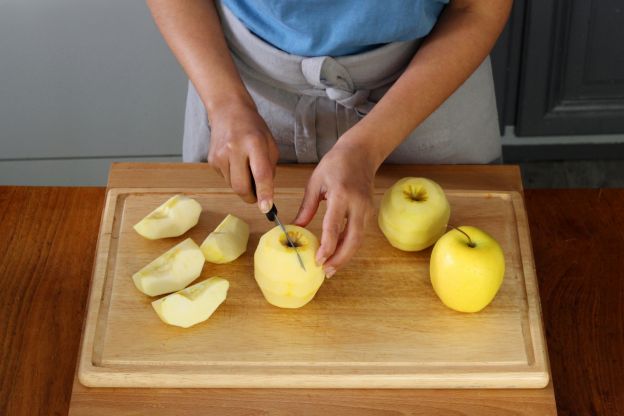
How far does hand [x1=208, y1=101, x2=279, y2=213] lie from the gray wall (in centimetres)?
80

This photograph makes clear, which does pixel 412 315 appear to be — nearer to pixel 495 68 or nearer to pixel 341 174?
pixel 341 174

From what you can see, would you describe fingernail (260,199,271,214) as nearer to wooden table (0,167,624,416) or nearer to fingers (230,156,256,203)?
fingers (230,156,256,203)

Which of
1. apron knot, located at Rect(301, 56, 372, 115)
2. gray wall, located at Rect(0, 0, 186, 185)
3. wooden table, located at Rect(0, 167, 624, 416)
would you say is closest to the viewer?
wooden table, located at Rect(0, 167, 624, 416)

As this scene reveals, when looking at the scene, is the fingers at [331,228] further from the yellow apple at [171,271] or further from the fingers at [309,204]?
the yellow apple at [171,271]

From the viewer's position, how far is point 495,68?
2070 mm

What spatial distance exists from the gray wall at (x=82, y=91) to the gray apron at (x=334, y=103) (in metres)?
0.58

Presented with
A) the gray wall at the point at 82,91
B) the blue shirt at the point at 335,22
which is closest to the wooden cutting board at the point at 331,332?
the blue shirt at the point at 335,22

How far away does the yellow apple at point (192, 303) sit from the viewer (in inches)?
43.1

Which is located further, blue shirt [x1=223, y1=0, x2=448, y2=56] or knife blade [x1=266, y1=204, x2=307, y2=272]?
blue shirt [x1=223, y1=0, x2=448, y2=56]

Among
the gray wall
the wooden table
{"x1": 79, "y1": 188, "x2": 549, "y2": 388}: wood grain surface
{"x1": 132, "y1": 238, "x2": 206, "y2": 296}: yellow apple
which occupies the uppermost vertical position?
{"x1": 132, "y1": 238, "x2": 206, "y2": 296}: yellow apple

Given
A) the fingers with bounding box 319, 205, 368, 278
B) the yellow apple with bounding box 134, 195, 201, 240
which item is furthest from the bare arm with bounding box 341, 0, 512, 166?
the yellow apple with bounding box 134, 195, 201, 240

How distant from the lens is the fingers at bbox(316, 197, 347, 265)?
1.09m

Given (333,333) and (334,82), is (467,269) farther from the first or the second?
(334,82)

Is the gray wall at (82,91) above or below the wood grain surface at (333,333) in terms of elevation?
below
